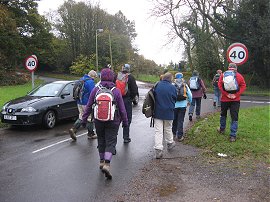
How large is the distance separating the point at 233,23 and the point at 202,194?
2463 centimetres

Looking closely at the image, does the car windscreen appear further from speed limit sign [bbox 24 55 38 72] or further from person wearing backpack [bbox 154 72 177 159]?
person wearing backpack [bbox 154 72 177 159]

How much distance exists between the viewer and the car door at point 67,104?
1133 cm

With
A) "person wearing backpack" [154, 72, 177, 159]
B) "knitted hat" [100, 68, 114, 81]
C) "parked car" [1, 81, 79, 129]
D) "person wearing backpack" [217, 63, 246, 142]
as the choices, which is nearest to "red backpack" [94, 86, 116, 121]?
"knitted hat" [100, 68, 114, 81]

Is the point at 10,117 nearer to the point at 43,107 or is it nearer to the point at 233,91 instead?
the point at 43,107

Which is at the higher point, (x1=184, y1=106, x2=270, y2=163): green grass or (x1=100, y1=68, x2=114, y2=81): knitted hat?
(x1=100, y1=68, x2=114, y2=81): knitted hat

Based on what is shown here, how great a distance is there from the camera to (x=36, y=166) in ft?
21.4

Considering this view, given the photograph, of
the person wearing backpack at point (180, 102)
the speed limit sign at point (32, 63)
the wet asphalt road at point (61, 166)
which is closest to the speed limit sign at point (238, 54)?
the person wearing backpack at point (180, 102)

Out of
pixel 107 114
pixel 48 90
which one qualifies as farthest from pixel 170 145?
pixel 48 90

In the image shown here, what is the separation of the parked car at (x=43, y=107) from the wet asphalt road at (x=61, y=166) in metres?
0.45

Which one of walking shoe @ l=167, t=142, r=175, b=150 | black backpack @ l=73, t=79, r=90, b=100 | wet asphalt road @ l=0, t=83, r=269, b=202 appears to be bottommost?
wet asphalt road @ l=0, t=83, r=269, b=202

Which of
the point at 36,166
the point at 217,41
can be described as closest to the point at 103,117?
the point at 36,166

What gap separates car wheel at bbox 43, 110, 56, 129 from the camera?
10.5 m

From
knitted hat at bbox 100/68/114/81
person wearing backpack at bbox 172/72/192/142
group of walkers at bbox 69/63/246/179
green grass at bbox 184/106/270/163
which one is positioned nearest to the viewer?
group of walkers at bbox 69/63/246/179

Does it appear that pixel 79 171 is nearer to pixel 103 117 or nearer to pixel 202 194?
pixel 103 117
